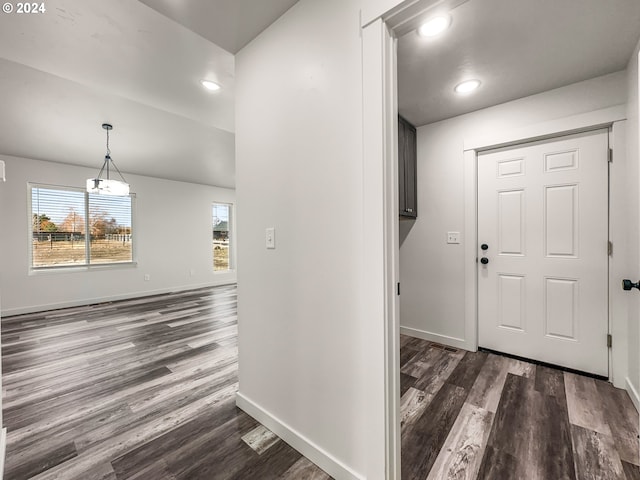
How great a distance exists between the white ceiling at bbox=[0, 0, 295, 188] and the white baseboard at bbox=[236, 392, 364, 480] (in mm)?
2302

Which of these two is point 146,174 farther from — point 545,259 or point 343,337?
point 545,259

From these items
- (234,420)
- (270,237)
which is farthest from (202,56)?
(234,420)

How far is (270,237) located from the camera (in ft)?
5.33

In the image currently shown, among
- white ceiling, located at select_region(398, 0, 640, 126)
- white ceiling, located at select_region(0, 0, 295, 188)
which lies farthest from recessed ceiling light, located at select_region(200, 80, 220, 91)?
white ceiling, located at select_region(398, 0, 640, 126)

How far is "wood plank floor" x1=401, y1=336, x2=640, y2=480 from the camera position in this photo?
136cm

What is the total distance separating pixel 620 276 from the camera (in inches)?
79.7

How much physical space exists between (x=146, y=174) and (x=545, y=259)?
249 inches

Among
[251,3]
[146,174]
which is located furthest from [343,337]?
[146,174]

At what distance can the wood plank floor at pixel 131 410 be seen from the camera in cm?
140

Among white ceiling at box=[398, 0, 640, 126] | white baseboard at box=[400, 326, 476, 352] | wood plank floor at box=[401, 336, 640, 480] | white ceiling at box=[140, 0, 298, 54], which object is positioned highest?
white ceiling at box=[140, 0, 298, 54]

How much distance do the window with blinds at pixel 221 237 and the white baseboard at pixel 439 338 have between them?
511 centimetres

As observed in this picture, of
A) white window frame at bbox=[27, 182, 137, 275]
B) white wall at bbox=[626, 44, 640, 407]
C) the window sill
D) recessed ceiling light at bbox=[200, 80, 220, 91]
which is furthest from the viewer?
the window sill

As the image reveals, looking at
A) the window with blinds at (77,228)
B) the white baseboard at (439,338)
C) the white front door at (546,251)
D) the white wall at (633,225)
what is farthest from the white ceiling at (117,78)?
the white baseboard at (439,338)

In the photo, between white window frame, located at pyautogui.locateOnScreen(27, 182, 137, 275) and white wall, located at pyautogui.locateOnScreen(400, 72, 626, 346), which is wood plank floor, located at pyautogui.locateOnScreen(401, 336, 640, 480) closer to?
white wall, located at pyautogui.locateOnScreen(400, 72, 626, 346)
